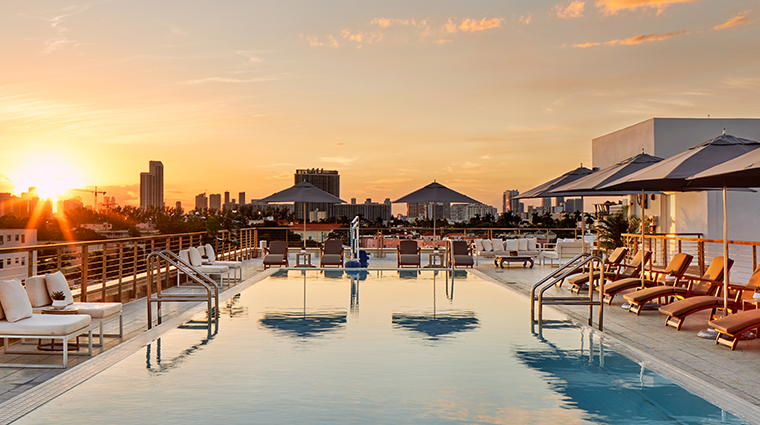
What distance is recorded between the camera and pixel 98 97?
17.3 m

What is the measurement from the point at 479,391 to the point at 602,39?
12.7 metres

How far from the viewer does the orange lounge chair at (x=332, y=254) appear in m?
15.5

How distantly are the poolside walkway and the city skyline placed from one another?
8.25 m

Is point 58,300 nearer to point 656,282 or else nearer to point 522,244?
point 656,282

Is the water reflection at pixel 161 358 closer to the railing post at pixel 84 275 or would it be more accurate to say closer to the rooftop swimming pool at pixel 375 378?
the rooftop swimming pool at pixel 375 378

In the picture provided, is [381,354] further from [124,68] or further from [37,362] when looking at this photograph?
[124,68]

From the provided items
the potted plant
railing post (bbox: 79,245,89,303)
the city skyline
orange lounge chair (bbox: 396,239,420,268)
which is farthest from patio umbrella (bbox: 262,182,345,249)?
the potted plant

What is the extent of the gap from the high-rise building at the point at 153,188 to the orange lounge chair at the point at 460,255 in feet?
144

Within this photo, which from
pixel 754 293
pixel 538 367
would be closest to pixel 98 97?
pixel 538 367

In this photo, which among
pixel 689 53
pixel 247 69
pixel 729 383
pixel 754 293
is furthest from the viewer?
pixel 247 69

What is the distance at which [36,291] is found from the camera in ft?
19.6

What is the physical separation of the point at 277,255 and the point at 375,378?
395 inches

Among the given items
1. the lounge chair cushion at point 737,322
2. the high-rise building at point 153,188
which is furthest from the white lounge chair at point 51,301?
the high-rise building at point 153,188

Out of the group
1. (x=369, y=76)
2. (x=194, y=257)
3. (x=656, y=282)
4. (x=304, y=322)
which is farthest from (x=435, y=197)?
(x=304, y=322)
